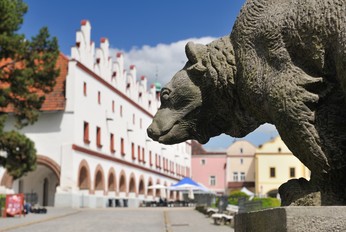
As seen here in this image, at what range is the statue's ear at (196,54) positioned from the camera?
10.6ft

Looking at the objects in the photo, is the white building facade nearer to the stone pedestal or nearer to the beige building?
the beige building

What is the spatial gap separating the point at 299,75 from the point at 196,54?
747mm

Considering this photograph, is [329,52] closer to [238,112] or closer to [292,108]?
[292,108]

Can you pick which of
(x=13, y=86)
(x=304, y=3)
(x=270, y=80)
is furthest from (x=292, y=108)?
(x=13, y=86)

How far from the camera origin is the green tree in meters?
19.6

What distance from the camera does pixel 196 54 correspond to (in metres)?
3.26

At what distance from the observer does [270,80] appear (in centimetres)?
280

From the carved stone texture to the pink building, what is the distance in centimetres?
7533

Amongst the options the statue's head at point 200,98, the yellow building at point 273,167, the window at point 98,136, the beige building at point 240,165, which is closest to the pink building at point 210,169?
the beige building at point 240,165

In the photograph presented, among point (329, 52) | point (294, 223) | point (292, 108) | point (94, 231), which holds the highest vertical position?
point (329, 52)

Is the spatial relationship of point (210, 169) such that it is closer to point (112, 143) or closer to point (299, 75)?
point (112, 143)

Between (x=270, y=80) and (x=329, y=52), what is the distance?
1.07 feet

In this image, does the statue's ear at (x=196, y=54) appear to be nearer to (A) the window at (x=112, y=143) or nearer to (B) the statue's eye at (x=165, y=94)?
(B) the statue's eye at (x=165, y=94)

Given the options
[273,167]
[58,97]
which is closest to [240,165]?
[273,167]
